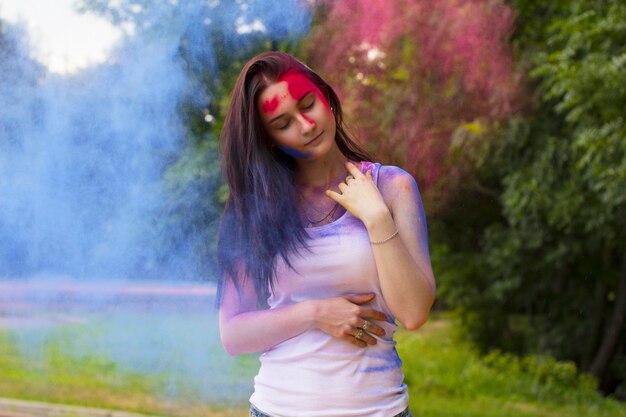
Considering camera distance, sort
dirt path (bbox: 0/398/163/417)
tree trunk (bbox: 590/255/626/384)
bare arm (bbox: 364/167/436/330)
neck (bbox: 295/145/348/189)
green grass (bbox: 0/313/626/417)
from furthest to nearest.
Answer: tree trunk (bbox: 590/255/626/384), green grass (bbox: 0/313/626/417), dirt path (bbox: 0/398/163/417), neck (bbox: 295/145/348/189), bare arm (bbox: 364/167/436/330)

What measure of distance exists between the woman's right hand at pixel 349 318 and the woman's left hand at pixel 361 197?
18 centimetres

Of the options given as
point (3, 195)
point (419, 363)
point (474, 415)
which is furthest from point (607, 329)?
point (3, 195)

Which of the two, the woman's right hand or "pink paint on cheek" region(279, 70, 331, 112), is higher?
"pink paint on cheek" region(279, 70, 331, 112)

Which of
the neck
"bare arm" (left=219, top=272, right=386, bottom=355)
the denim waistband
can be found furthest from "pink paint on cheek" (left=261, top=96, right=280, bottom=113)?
the denim waistband

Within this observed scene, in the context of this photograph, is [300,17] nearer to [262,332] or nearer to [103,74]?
[103,74]

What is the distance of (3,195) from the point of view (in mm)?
2738

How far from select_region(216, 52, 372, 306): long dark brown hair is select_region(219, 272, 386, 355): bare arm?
0.14 feet

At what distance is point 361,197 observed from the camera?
1.69 m

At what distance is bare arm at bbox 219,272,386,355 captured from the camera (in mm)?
1675

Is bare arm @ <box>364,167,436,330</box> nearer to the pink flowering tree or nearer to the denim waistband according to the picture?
the denim waistband

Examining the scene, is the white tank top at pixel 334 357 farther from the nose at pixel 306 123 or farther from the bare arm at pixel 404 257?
Answer: the nose at pixel 306 123

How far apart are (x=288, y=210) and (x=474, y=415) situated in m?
4.75

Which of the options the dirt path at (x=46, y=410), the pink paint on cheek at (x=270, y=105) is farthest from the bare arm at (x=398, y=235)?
the dirt path at (x=46, y=410)

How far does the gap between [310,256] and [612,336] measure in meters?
7.20
